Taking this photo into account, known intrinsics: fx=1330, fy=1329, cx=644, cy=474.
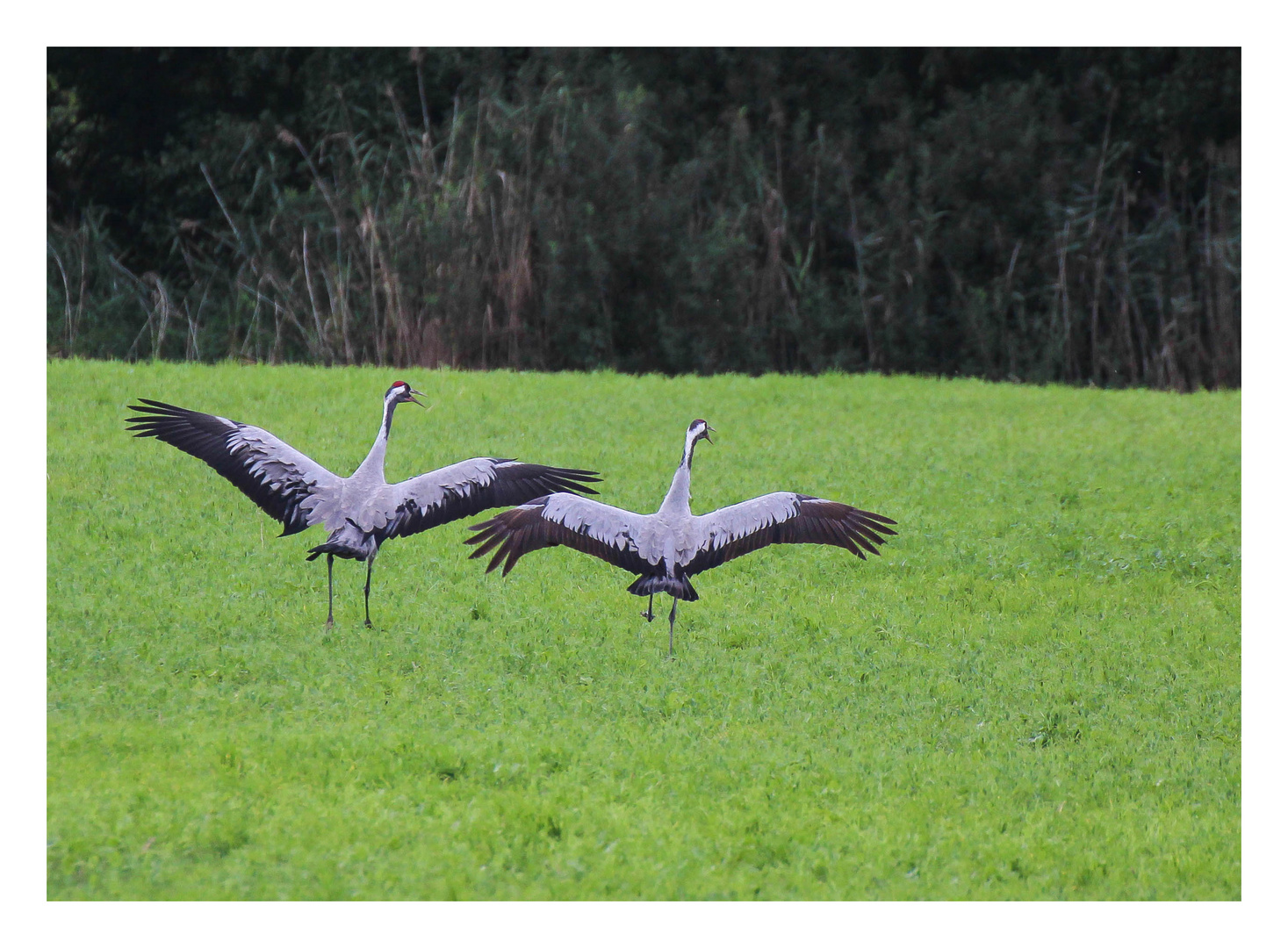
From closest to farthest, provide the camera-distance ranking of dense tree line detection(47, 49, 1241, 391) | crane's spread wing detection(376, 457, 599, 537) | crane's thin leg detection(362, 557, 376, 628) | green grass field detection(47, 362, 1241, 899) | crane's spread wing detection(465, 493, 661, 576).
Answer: green grass field detection(47, 362, 1241, 899), crane's spread wing detection(465, 493, 661, 576), crane's spread wing detection(376, 457, 599, 537), crane's thin leg detection(362, 557, 376, 628), dense tree line detection(47, 49, 1241, 391)

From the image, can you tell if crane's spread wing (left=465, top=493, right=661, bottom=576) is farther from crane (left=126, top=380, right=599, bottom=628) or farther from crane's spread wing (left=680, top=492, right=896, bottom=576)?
crane's spread wing (left=680, top=492, right=896, bottom=576)

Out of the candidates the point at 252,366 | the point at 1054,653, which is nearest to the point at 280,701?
the point at 1054,653

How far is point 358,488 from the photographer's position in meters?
6.60

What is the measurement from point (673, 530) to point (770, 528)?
0.49 m

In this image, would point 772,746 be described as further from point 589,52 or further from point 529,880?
point 589,52

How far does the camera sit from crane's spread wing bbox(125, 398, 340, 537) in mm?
6582

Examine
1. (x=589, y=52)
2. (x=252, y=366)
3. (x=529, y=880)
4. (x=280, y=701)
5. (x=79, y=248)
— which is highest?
(x=589, y=52)

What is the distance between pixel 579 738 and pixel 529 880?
46.0 inches

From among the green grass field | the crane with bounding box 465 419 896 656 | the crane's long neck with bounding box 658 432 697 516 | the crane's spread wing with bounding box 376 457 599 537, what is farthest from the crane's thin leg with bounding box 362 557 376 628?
the crane's long neck with bounding box 658 432 697 516

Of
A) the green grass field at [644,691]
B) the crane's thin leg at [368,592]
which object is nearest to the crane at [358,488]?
the crane's thin leg at [368,592]

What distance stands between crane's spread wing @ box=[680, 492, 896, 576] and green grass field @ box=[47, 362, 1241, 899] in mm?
765

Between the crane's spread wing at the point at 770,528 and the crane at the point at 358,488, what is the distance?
64 cm

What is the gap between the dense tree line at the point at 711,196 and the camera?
1603 cm

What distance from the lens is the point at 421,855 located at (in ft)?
17.0
